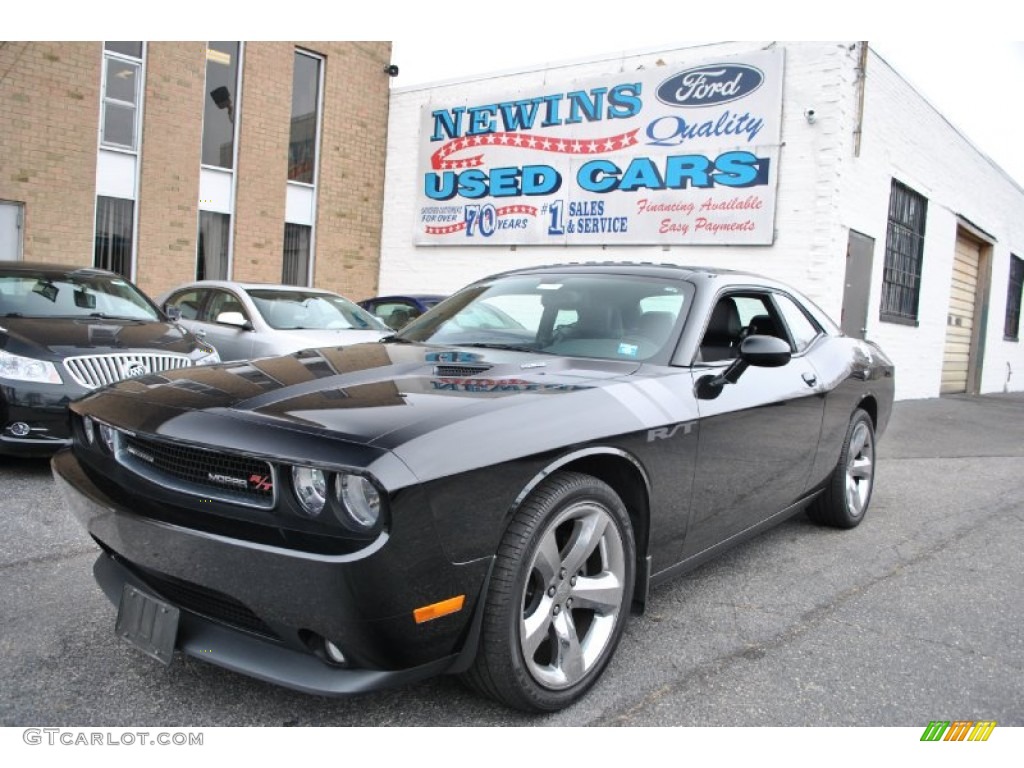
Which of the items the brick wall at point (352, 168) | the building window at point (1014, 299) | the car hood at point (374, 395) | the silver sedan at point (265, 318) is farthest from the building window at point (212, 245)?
the building window at point (1014, 299)

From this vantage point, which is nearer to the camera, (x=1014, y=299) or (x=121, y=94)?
(x=121, y=94)

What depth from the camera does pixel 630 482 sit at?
2777 mm

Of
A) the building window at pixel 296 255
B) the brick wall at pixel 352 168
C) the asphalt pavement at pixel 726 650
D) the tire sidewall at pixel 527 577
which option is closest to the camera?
the tire sidewall at pixel 527 577

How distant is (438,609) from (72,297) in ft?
18.0

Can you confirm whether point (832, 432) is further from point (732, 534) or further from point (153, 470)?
point (153, 470)

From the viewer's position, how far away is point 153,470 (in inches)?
93.8

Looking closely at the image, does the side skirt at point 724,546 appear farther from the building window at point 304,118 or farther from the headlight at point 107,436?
the building window at point 304,118

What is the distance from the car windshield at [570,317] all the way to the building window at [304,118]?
466 inches

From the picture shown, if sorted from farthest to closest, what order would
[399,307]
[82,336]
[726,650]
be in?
[399,307] < [82,336] < [726,650]

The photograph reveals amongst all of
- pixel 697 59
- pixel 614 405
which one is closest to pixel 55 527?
pixel 614 405

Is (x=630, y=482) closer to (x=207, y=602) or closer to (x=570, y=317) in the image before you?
(x=570, y=317)

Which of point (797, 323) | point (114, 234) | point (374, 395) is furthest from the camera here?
point (114, 234)

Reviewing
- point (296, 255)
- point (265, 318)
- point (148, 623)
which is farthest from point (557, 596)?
point (296, 255)

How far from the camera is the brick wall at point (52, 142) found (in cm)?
1144
